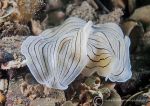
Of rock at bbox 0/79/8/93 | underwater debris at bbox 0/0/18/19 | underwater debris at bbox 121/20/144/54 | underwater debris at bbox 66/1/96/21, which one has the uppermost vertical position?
underwater debris at bbox 0/0/18/19

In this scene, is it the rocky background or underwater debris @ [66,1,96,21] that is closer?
the rocky background

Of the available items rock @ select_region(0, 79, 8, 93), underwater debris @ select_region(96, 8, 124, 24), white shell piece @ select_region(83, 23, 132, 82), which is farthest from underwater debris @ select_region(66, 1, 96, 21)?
rock @ select_region(0, 79, 8, 93)

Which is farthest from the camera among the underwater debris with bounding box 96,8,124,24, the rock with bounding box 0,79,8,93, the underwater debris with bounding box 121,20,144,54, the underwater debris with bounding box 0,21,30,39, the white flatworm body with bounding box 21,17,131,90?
the underwater debris with bounding box 96,8,124,24

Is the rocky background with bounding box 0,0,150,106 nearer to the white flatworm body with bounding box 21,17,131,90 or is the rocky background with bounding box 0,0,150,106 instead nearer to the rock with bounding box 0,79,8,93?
the rock with bounding box 0,79,8,93

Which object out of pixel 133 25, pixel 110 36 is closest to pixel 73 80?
pixel 110 36

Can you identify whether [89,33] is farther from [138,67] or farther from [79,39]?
[138,67]

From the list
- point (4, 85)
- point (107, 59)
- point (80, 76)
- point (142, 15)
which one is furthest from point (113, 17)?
point (4, 85)

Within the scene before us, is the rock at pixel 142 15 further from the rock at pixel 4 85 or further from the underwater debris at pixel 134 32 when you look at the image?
the rock at pixel 4 85

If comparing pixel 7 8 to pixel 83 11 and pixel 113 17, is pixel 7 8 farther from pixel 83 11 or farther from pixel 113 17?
pixel 113 17
